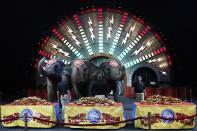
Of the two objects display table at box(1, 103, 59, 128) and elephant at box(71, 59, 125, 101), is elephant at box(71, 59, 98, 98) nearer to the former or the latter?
elephant at box(71, 59, 125, 101)

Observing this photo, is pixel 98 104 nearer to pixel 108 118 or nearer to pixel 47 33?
pixel 108 118

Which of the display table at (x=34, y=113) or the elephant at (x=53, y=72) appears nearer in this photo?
the display table at (x=34, y=113)

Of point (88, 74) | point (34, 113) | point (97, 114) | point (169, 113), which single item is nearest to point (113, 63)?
point (88, 74)

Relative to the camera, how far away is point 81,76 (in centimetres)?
943

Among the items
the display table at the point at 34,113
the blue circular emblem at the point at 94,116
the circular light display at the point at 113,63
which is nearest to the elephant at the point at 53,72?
the circular light display at the point at 113,63

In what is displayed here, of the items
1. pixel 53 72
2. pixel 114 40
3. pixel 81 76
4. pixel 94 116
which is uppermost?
pixel 114 40

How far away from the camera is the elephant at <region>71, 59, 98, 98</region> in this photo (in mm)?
9383

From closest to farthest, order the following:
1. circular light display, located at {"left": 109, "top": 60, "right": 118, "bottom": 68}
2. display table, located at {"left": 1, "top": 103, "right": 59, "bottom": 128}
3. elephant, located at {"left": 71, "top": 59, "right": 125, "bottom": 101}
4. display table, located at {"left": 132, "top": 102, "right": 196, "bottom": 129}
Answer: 1. display table, located at {"left": 132, "top": 102, "right": 196, "bottom": 129}
2. display table, located at {"left": 1, "top": 103, "right": 59, "bottom": 128}
3. elephant, located at {"left": 71, "top": 59, "right": 125, "bottom": 101}
4. circular light display, located at {"left": 109, "top": 60, "right": 118, "bottom": 68}

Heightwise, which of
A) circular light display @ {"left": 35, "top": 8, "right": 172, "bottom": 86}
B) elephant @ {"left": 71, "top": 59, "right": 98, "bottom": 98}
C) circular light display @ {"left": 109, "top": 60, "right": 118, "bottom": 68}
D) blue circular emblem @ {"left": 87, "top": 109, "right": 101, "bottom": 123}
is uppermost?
circular light display @ {"left": 35, "top": 8, "right": 172, "bottom": 86}

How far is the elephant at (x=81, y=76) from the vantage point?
9383mm

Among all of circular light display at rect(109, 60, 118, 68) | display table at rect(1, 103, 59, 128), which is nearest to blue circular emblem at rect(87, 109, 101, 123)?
display table at rect(1, 103, 59, 128)

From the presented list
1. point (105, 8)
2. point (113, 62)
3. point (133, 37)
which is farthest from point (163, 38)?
point (113, 62)

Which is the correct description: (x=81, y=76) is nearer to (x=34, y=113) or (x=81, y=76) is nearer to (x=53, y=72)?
(x=53, y=72)

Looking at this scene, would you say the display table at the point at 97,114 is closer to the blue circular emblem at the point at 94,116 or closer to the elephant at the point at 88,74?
the blue circular emblem at the point at 94,116
